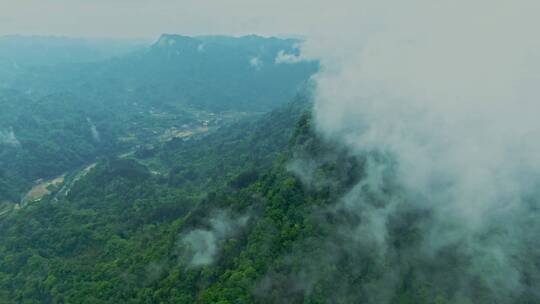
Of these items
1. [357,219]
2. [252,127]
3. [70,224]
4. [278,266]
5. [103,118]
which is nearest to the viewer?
[278,266]

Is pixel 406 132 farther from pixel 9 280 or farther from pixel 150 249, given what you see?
pixel 9 280

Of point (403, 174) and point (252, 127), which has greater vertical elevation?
point (403, 174)

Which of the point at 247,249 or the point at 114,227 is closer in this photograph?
the point at 247,249

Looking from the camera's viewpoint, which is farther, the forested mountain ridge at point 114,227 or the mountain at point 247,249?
the forested mountain ridge at point 114,227

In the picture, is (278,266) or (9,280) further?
(9,280)

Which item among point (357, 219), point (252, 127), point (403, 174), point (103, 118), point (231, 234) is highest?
point (403, 174)

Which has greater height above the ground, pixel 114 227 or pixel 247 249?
pixel 247 249

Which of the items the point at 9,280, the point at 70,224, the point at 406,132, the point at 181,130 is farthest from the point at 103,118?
the point at 406,132

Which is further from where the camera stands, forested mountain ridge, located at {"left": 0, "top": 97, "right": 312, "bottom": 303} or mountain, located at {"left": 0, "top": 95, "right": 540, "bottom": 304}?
forested mountain ridge, located at {"left": 0, "top": 97, "right": 312, "bottom": 303}

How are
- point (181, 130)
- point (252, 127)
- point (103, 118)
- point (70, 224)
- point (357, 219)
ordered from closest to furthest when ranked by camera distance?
point (357, 219)
point (70, 224)
point (252, 127)
point (181, 130)
point (103, 118)

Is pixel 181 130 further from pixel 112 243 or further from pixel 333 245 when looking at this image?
pixel 333 245
